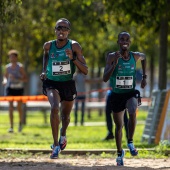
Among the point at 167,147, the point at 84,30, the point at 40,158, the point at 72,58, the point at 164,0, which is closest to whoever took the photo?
the point at 72,58

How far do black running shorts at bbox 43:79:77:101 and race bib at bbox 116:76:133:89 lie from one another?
2.27 ft

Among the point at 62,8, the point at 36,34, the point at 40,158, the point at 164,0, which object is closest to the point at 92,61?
the point at 36,34

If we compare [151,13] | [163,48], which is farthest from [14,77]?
[151,13]

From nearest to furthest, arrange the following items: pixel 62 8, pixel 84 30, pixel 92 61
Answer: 1. pixel 62 8
2. pixel 84 30
3. pixel 92 61

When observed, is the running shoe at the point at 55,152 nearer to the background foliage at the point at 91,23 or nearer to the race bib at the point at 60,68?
the race bib at the point at 60,68

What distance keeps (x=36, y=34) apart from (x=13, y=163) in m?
17.1

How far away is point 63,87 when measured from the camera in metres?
10.1

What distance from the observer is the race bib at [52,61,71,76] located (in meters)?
9.86

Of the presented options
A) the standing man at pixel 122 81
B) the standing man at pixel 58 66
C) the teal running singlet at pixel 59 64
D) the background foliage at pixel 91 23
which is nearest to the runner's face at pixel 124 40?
the standing man at pixel 122 81

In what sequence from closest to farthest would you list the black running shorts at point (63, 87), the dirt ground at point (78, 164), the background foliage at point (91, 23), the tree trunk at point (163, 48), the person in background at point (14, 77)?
the dirt ground at point (78, 164)
the black running shorts at point (63, 87)
the background foliage at point (91, 23)
the tree trunk at point (163, 48)
the person in background at point (14, 77)

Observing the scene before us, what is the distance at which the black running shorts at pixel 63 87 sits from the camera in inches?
396

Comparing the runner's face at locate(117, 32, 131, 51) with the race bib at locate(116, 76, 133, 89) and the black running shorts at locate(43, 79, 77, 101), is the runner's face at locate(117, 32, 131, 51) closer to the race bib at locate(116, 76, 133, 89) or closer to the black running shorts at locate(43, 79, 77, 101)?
the race bib at locate(116, 76, 133, 89)

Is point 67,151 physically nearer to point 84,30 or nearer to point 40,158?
point 40,158

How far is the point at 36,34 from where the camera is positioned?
88.7 feet
